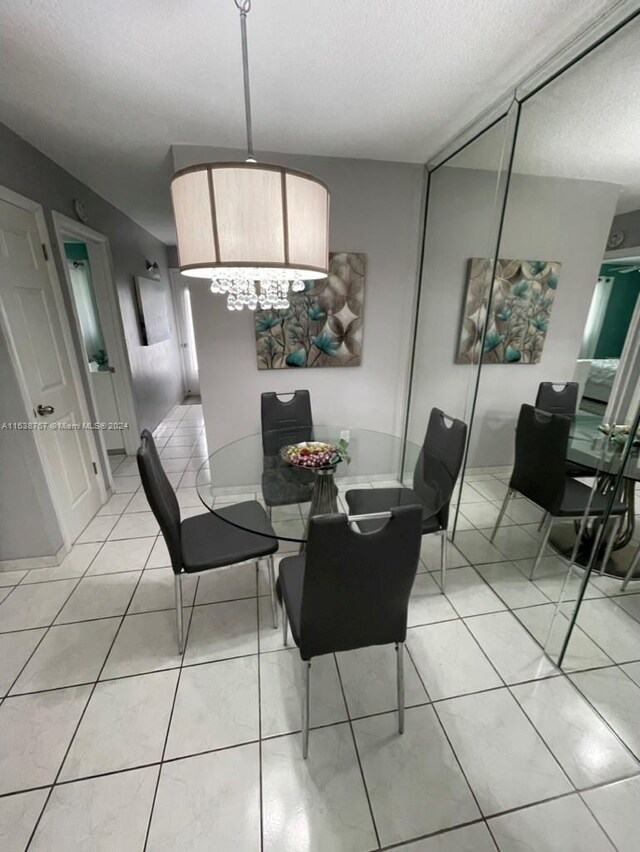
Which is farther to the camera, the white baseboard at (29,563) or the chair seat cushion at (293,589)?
the white baseboard at (29,563)

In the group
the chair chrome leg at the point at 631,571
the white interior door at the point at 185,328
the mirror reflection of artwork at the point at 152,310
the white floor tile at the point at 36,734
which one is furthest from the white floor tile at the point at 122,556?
the white interior door at the point at 185,328

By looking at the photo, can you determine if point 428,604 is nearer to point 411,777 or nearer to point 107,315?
point 411,777

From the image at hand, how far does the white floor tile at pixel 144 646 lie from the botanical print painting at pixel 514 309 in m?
2.32

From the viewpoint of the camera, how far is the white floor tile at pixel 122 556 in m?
2.04

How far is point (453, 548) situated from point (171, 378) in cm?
469

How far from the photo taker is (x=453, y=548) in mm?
2209

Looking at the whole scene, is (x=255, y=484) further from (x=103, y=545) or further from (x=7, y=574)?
(x=7, y=574)

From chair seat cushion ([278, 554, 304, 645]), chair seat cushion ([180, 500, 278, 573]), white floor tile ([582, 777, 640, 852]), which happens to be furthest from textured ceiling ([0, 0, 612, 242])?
white floor tile ([582, 777, 640, 852])

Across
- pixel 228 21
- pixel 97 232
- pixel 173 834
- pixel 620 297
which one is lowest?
pixel 173 834

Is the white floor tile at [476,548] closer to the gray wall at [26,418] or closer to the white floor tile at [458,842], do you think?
Answer: the white floor tile at [458,842]

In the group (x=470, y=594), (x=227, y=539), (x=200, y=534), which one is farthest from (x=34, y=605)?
(x=470, y=594)

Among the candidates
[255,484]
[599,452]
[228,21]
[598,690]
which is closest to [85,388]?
[255,484]

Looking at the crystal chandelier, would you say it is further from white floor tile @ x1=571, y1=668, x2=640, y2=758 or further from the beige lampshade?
white floor tile @ x1=571, y1=668, x2=640, y2=758

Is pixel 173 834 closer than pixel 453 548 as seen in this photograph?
Yes
